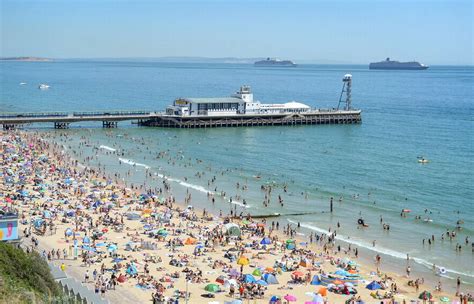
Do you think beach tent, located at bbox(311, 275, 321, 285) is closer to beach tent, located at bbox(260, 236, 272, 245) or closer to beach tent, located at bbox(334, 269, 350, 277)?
beach tent, located at bbox(334, 269, 350, 277)

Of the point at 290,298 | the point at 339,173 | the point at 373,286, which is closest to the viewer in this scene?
the point at 290,298

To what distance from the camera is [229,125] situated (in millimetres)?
96625

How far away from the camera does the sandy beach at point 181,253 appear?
3006 centimetres

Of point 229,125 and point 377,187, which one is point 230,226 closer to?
point 377,187

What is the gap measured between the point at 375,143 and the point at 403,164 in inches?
639

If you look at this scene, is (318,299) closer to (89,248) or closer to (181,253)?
(181,253)

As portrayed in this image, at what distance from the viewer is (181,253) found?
3609 centimetres

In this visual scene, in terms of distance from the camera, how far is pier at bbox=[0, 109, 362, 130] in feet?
289

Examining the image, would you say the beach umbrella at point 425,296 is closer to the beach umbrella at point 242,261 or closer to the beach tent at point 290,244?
the beach umbrella at point 242,261

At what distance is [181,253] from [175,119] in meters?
58.7

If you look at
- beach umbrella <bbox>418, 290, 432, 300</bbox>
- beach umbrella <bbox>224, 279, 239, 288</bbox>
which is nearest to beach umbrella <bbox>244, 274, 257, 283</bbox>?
beach umbrella <bbox>224, 279, 239, 288</bbox>

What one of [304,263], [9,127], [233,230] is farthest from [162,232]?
[9,127]

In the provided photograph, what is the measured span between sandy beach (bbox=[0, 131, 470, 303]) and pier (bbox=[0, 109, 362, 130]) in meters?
36.5

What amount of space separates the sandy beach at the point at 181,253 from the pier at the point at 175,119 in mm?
36502
